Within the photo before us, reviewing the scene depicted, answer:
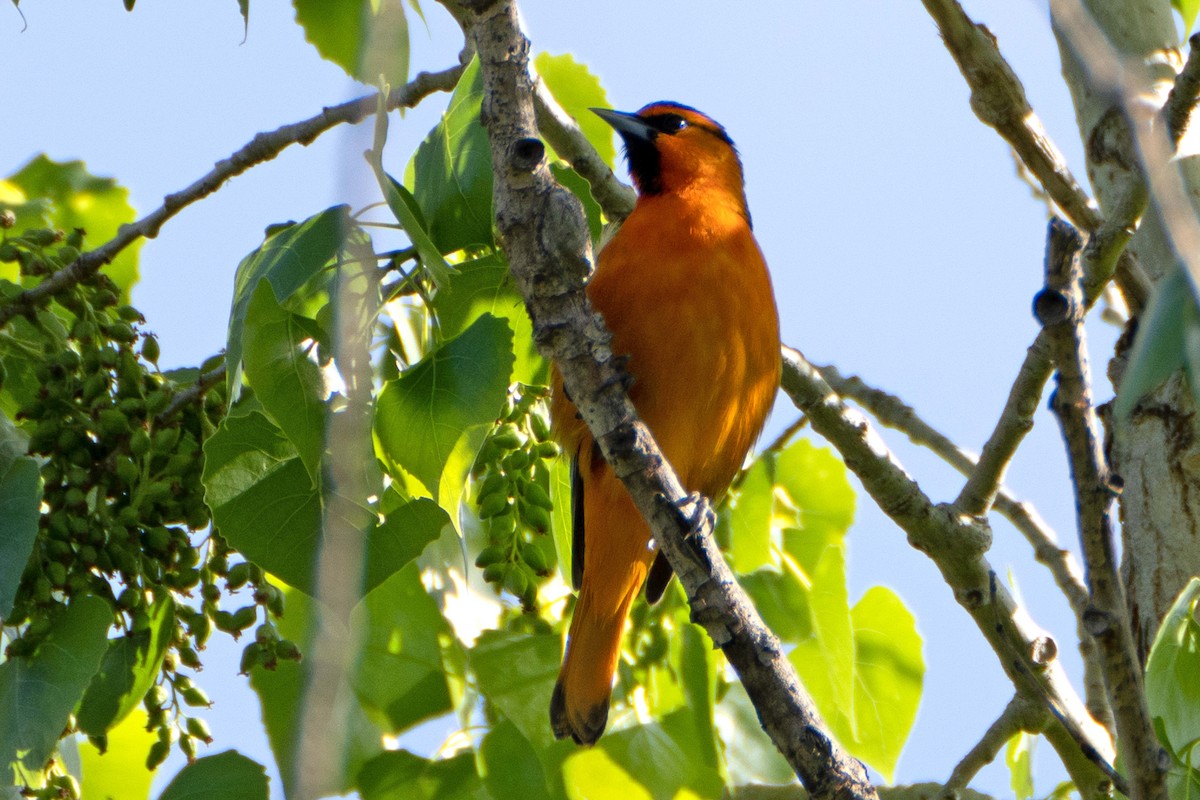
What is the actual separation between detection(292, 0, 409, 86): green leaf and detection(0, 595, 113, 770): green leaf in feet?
3.65

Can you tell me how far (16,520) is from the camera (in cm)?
222

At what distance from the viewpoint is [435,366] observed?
213 cm

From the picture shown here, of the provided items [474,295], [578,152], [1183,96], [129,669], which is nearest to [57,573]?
[129,669]

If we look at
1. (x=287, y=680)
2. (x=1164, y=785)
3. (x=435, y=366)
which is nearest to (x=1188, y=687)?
(x=1164, y=785)

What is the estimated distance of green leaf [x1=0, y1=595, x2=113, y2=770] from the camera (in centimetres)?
229

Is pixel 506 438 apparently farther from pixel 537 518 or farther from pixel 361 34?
pixel 361 34

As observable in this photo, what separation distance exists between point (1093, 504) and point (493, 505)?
1231 mm

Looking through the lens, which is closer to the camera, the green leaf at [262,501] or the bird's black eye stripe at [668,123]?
the green leaf at [262,501]

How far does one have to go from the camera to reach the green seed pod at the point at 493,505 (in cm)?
249

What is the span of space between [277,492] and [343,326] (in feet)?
1.01

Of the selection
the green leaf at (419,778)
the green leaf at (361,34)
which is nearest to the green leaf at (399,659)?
the green leaf at (419,778)

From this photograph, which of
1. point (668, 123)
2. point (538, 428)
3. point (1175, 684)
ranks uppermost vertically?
point (668, 123)

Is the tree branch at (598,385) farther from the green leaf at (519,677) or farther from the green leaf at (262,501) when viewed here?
the green leaf at (519,677)

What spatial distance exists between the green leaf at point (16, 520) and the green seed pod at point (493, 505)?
0.81 metres
